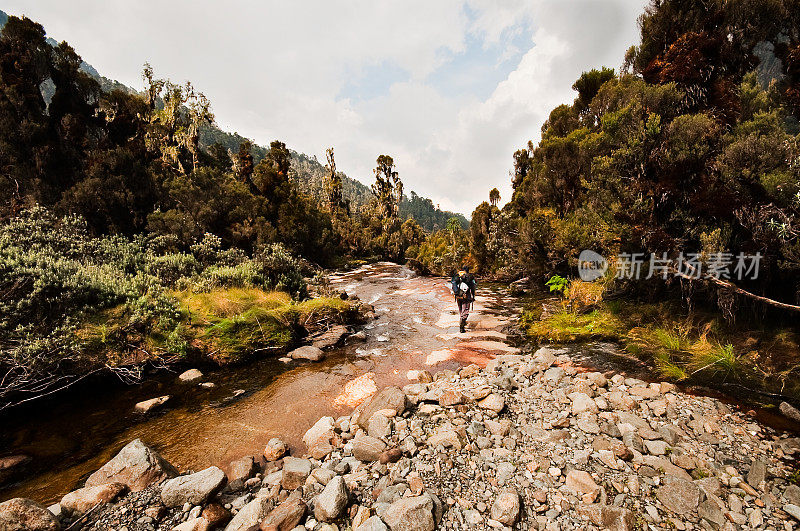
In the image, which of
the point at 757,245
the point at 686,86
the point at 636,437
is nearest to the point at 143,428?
the point at 636,437

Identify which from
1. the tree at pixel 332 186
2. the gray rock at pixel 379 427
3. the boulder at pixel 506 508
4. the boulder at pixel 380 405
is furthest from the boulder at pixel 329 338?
the tree at pixel 332 186

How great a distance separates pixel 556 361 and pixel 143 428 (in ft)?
30.2

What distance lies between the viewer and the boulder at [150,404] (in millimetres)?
6645

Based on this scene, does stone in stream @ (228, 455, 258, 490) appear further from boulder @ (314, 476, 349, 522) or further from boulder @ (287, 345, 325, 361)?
boulder @ (287, 345, 325, 361)

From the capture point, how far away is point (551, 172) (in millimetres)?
17281

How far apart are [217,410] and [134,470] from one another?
2.59 m

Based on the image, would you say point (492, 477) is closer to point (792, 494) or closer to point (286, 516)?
point (286, 516)

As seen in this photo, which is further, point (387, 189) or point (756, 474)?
point (387, 189)

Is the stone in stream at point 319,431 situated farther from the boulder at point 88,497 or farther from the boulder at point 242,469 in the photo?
the boulder at point 88,497

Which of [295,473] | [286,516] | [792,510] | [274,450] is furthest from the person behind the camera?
[274,450]

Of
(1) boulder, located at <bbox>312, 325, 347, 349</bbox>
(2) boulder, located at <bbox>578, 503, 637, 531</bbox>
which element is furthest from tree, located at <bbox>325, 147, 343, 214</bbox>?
(2) boulder, located at <bbox>578, 503, 637, 531</bbox>

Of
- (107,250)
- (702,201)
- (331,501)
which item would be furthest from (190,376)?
(702,201)

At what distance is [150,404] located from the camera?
6.75 meters

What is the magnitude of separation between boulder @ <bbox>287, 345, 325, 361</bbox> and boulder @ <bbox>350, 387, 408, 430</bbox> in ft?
13.1
